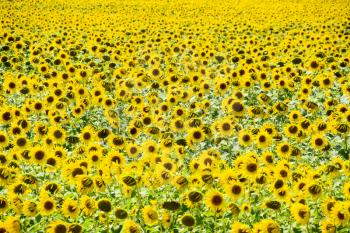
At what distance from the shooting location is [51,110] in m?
9.27

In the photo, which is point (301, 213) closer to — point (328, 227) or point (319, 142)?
point (328, 227)

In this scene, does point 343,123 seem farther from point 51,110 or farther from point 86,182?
point 51,110

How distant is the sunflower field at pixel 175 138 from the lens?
5723mm

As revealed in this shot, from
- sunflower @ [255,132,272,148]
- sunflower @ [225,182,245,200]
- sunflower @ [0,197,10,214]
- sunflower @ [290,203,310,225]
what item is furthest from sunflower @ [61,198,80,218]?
sunflower @ [255,132,272,148]

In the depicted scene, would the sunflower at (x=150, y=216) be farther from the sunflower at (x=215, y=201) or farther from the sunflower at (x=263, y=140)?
the sunflower at (x=263, y=140)

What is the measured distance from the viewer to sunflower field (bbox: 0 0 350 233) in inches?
225

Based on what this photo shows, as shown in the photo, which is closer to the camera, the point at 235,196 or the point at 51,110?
the point at 235,196

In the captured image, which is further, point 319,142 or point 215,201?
point 319,142

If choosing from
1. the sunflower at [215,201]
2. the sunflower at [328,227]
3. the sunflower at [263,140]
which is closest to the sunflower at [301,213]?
the sunflower at [328,227]

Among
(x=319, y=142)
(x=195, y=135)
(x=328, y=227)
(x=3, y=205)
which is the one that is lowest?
(x=3, y=205)

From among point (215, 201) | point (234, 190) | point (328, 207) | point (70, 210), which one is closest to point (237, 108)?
point (234, 190)

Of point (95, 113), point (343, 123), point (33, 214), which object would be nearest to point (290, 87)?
point (343, 123)

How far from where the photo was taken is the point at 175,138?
873cm

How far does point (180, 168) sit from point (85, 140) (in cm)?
177
